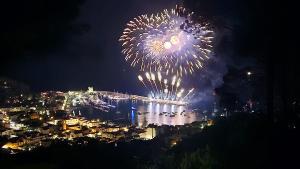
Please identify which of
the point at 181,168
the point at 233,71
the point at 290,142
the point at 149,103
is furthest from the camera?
the point at 149,103

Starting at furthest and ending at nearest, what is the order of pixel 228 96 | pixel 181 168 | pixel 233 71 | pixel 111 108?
pixel 111 108 → pixel 233 71 → pixel 228 96 → pixel 181 168

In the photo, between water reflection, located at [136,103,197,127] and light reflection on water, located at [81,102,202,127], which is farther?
light reflection on water, located at [81,102,202,127]

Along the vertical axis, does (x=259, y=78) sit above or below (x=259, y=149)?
above

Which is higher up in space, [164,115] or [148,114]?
[148,114]

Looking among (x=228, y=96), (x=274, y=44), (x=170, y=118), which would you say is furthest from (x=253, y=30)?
(x=170, y=118)

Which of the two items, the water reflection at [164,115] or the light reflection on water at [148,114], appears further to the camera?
the light reflection on water at [148,114]

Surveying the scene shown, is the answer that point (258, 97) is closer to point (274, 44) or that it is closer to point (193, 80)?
point (274, 44)

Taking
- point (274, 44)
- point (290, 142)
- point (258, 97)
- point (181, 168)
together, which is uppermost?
point (274, 44)

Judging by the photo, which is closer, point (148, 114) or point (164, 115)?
point (164, 115)

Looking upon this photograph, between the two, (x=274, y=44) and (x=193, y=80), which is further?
(x=193, y=80)

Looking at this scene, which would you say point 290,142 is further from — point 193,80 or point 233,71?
point 193,80
